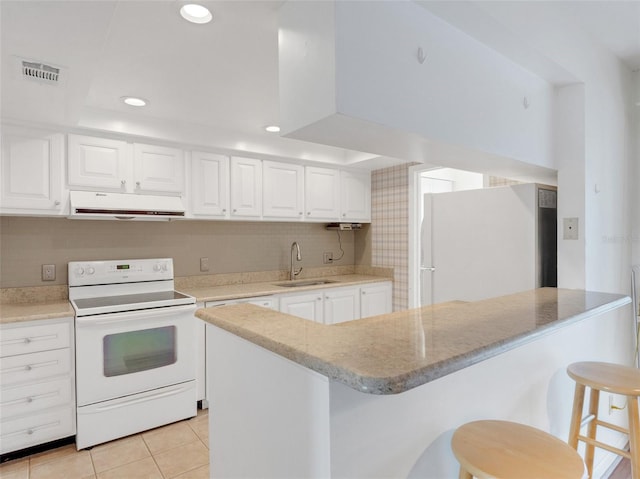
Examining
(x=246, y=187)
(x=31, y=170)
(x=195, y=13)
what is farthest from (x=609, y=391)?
(x=31, y=170)

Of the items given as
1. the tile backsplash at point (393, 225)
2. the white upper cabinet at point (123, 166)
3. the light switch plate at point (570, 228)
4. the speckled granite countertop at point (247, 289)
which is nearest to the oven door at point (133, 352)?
the speckled granite countertop at point (247, 289)

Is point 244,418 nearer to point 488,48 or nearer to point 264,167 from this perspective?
point 488,48

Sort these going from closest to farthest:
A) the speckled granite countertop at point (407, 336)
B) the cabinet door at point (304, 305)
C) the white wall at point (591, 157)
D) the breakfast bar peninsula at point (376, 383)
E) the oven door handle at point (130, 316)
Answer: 1. the speckled granite countertop at point (407, 336)
2. the breakfast bar peninsula at point (376, 383)
3. the white wall at point (591, 157)
4. the oven door handle at point (130, 316)
5. the cabinet door at point (304, 305)

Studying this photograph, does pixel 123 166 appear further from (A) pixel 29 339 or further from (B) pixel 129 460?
(B) pixel 129 460

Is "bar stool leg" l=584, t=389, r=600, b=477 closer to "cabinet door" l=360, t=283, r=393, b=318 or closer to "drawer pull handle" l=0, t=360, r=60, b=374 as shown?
"cabinet door" l=360, t=283, r=393, b=318

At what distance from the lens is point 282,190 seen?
3.63 meters

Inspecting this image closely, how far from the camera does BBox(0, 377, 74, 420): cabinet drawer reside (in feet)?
7.11

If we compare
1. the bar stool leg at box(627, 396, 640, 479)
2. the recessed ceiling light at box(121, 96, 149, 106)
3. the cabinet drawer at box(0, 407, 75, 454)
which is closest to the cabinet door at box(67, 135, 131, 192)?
the recessed ceiling light at box(121, 96, 149, 106)

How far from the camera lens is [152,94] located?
8.09 ft

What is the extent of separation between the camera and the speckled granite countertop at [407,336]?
0.82 metres

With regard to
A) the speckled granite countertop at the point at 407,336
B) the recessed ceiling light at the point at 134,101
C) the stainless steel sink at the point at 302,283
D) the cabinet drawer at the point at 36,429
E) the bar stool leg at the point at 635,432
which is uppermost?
the recessed ceiling light at the point at 134,101

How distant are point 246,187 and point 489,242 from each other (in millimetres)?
2116

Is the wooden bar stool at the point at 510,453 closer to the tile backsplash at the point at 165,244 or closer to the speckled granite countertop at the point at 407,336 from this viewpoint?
the speckled granite countertop at the point at 407,336

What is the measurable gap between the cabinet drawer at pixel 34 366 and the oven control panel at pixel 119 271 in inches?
25.7
